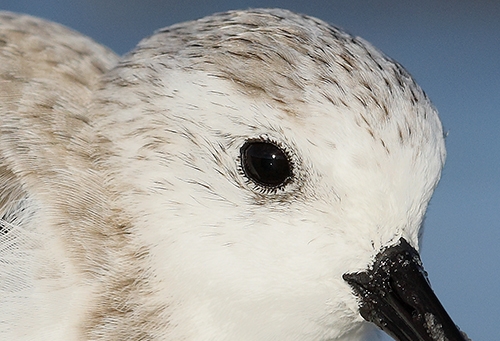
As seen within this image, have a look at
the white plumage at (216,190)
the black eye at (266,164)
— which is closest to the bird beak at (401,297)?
the white plumage at (216,190)

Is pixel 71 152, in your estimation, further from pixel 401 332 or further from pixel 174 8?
pixel 174 8

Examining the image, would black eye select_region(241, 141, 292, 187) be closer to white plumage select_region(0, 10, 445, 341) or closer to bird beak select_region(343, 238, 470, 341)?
white plumage select_region(0, 10, 445, 341)

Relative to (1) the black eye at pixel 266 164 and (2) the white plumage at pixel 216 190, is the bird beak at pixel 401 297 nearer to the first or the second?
(2) the white plumage at pixel 216 190

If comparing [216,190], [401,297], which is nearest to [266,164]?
[216,190]

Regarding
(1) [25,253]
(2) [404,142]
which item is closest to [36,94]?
(1) [25,253]

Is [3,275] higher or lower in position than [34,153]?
lower

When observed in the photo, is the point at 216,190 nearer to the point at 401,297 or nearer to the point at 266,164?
the point at 266,164
